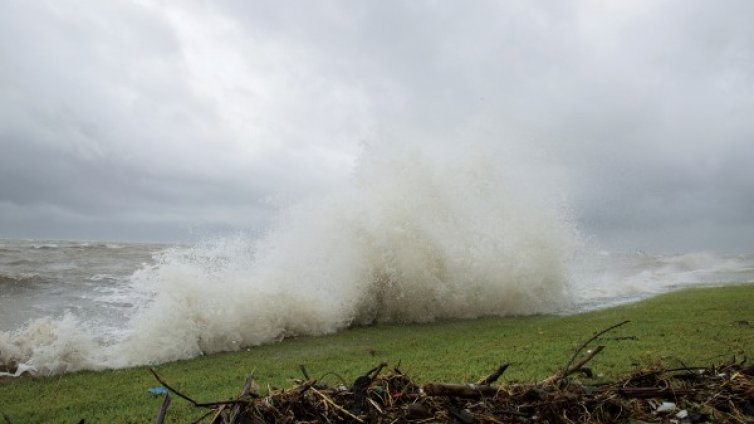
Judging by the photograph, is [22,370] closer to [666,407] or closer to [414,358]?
[414,358]


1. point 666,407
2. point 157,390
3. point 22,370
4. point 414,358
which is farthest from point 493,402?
point 22,370

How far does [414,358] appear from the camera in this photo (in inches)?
300

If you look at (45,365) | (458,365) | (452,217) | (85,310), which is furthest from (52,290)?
(458,365)

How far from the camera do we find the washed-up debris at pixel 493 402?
309 cm

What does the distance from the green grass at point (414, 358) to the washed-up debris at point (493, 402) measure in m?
0.84

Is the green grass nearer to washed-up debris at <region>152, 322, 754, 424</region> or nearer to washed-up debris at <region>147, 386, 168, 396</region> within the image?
washed-up debris at <region>147, 386, 168, 396</region>

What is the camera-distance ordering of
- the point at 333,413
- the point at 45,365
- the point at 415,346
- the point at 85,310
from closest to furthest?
1. the point at 333,413
2. the point at 45,365
3. the point at 415,346
4. the point at 85,310

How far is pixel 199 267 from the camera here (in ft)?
37.2

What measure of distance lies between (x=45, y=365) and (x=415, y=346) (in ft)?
18.7

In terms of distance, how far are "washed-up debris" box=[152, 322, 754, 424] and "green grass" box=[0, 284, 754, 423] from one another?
841 mm

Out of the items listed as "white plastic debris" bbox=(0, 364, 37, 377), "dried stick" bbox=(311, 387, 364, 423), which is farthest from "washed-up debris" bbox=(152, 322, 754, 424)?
"white plastic debris" bbox=(0, 364, 37, 377)

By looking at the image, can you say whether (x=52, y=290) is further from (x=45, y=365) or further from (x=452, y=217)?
(x=452, y=217)

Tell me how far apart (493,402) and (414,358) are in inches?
170

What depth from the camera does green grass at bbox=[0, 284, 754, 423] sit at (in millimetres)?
6008
